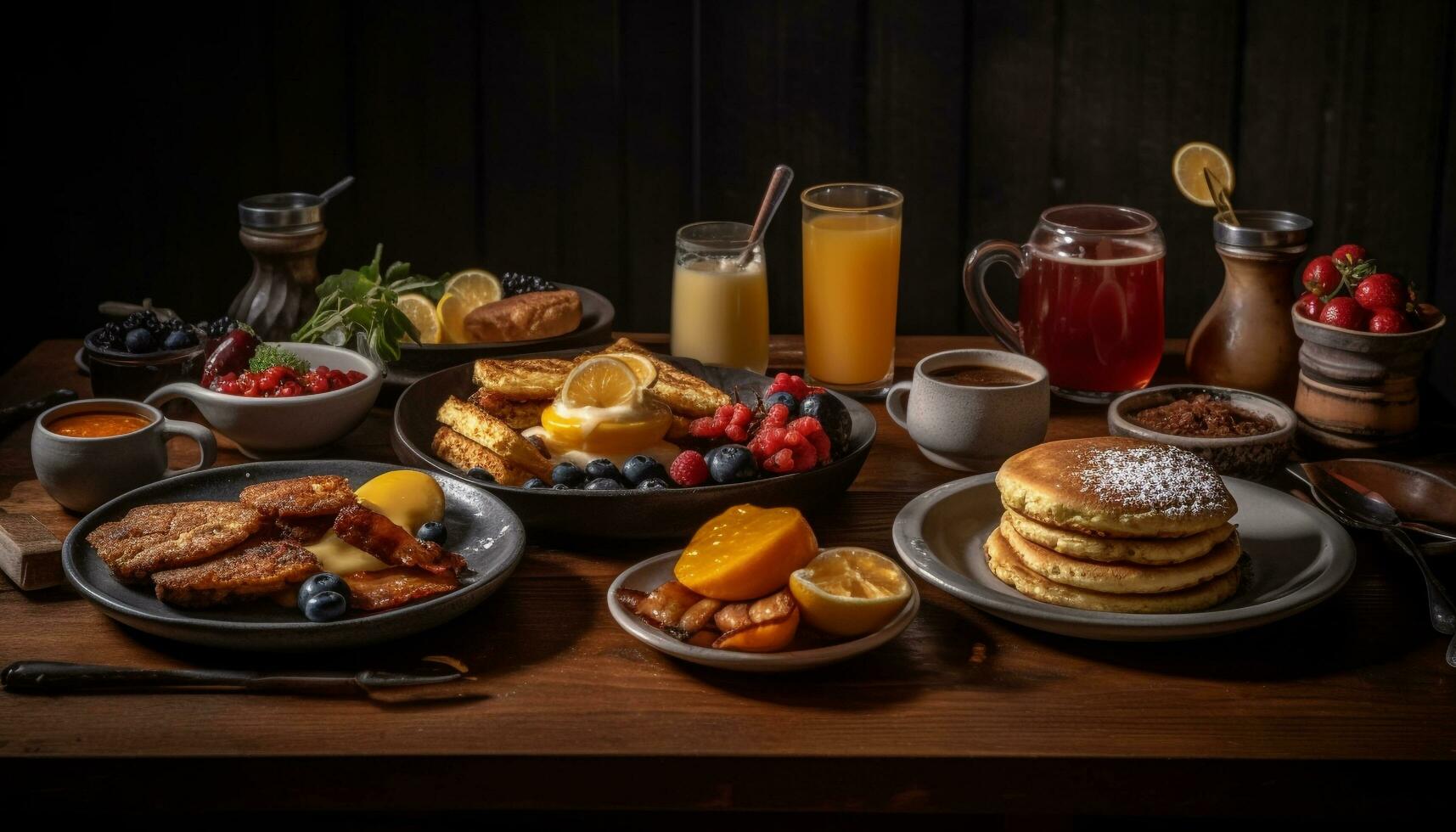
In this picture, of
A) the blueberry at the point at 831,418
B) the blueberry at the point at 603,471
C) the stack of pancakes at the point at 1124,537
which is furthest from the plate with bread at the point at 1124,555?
the blueberry at the point at 603,471

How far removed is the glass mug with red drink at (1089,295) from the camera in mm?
2029

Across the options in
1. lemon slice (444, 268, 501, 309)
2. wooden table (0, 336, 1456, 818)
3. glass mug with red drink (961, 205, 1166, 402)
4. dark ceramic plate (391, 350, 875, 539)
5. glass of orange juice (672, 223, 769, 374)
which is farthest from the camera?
lemon slice (444, 268, 501, 309)

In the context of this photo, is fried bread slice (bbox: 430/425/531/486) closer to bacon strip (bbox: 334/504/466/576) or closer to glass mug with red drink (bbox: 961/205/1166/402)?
bacon strip (bbox: 334/504/466/576)

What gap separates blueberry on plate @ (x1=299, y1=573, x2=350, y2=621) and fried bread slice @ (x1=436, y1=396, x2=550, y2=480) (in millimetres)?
373

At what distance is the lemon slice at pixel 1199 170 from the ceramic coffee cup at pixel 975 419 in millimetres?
546

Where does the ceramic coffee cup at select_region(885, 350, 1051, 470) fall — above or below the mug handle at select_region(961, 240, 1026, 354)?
below

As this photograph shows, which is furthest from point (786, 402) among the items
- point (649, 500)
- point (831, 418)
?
point (649, 500)

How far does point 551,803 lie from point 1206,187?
59.2 inches

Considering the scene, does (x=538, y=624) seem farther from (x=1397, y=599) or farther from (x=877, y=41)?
(x=877, y=41)

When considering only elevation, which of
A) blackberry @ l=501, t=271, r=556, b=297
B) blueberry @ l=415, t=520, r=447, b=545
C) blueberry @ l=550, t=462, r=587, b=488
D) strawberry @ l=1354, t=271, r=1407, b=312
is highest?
strawberry @ l=1354, t=271, r=1407, b=312

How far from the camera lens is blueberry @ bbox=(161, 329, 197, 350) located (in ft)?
6.34

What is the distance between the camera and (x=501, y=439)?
5.36 feet

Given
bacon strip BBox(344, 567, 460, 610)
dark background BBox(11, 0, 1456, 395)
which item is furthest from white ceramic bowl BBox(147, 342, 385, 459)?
dark background BBox(11, 0, 1456, 395)

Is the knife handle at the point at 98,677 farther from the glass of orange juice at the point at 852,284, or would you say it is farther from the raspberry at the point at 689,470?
the glass of orange juice at the point at 852,284
